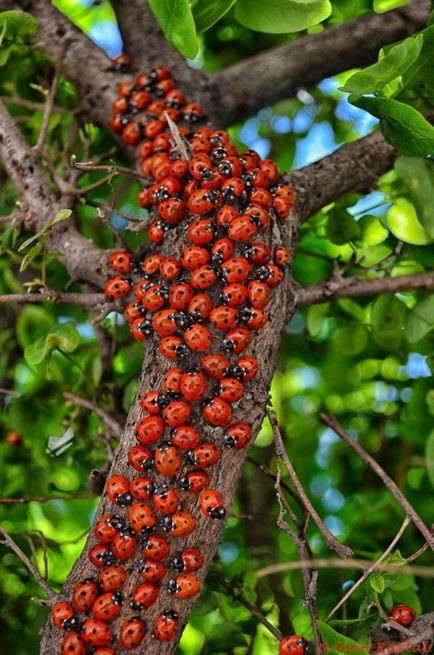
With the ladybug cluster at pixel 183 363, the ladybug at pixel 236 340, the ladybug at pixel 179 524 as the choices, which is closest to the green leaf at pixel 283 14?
the ladybug cluster at pixel 183 363

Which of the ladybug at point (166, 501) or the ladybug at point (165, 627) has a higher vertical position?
the ladybug at point (166, 501)

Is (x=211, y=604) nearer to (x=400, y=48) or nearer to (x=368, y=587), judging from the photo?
(x=368, y=587)

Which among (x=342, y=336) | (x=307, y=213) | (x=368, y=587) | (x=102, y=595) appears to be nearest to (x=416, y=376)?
(x=342, y=336)

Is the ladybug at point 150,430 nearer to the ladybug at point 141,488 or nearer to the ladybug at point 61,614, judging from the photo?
the ladybug at point 141,488

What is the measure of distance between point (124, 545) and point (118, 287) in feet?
1.02

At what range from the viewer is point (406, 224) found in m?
1.11

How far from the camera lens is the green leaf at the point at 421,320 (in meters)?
1.10

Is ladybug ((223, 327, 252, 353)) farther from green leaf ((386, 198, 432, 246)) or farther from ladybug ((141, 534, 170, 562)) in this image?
green leaf ((386, 198, 432, 246))

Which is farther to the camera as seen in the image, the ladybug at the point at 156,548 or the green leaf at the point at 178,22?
the green leaf at the point at 178,22

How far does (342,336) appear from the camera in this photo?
4.40 ft

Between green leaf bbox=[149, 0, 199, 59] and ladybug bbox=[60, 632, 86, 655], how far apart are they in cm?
69

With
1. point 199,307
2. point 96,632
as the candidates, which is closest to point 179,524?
point 96,632

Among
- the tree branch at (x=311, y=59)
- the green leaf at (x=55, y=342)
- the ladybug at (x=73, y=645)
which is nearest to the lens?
the ladybug at (x=73, y=645)

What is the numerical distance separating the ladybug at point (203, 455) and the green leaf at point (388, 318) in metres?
0.42
